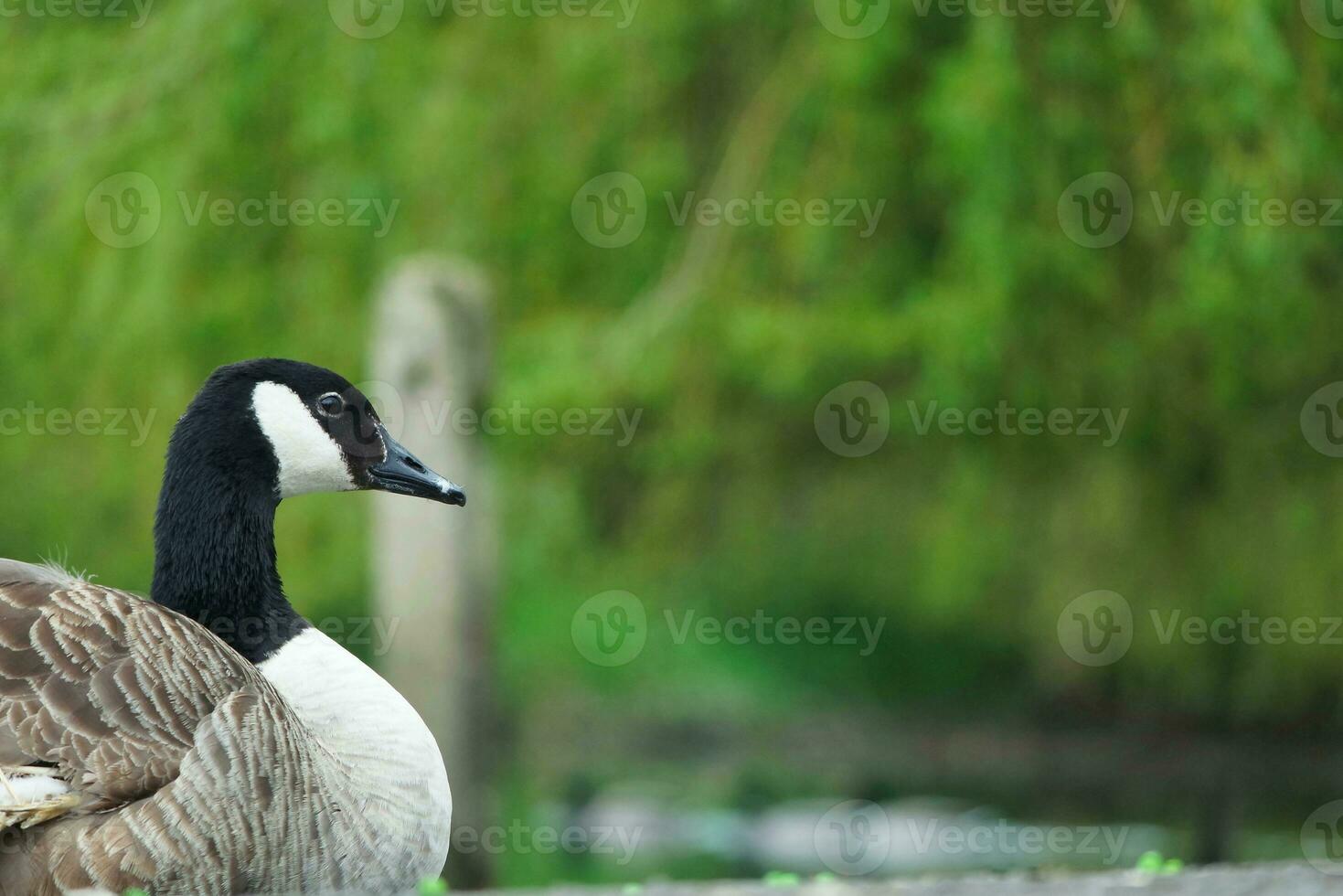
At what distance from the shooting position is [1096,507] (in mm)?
8203

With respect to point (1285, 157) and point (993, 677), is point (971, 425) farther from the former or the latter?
point (993, 677)

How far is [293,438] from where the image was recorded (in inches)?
137

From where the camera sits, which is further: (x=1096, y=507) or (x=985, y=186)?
(x=1096, y=507)

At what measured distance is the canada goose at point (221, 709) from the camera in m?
2.64

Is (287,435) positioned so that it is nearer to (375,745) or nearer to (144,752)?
(375,745)

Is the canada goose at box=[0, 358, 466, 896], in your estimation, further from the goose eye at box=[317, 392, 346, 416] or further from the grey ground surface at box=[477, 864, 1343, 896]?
the grey ground surface at box=[477, 864, 1343, 896]

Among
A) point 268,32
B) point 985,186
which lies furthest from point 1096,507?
point 268,32

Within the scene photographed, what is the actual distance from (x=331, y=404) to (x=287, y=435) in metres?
0.12

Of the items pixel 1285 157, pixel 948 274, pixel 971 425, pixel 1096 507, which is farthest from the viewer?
pixel 1096 507

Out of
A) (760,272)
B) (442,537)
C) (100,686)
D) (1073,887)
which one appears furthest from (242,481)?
(760,272)

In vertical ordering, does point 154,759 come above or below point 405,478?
below

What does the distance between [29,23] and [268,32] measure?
1.51m

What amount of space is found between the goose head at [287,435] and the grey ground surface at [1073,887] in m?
1.26

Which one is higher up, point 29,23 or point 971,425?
point 29,23
